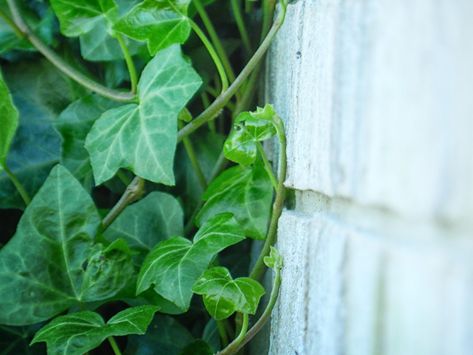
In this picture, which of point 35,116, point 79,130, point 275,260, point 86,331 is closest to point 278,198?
point 275,260

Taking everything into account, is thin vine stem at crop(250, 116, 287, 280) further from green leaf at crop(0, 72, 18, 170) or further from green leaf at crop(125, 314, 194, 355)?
green leaf at crop(0, 72, 18, 170)

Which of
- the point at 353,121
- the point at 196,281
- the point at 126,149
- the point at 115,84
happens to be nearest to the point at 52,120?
the point at 115,84

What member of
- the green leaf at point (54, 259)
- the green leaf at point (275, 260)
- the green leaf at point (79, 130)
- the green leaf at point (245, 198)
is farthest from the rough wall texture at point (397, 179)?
the green leaf at point (79, 130)

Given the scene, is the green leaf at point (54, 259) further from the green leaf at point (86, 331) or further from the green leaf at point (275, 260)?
the green leaf at point (275, 260)

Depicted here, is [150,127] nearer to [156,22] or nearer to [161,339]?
[156,22]

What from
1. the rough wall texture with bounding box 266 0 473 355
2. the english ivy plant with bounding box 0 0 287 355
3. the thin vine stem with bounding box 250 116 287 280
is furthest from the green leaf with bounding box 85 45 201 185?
the rough wall texture with bounding box 266 0 473 355

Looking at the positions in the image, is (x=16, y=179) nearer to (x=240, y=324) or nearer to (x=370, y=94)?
(x=240, y=324)
